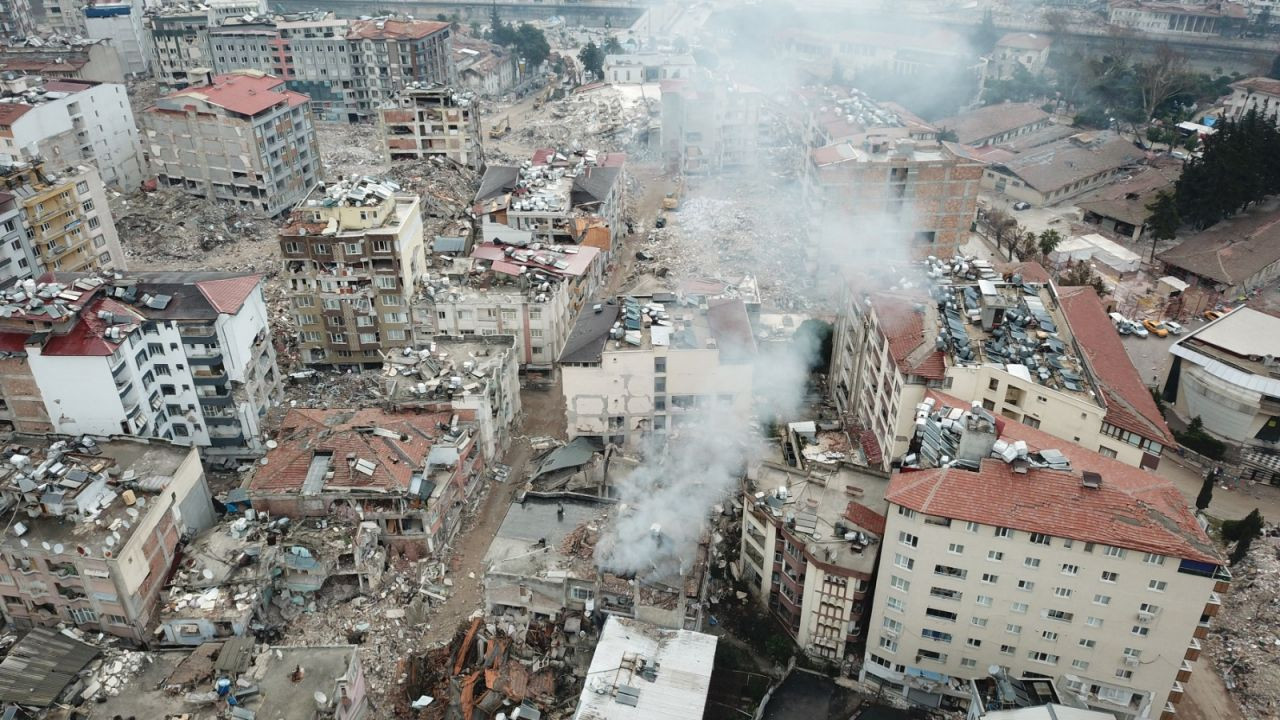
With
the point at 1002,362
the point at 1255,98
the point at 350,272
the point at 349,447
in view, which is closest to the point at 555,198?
the point at 350,272

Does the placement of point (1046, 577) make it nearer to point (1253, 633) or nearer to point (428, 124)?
point (1253, 633)

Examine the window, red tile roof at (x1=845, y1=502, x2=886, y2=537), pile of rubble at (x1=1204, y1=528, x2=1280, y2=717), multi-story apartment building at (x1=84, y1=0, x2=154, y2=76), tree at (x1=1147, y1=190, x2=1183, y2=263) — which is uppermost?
multi-story apartment building at (x1=84, y1=0, x2=154, y2=76)

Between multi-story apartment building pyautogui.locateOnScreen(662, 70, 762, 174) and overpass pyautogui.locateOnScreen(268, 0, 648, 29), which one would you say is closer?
multi-story apartment building pyautogui.locateOnScreen(662, 70, 762, 174)

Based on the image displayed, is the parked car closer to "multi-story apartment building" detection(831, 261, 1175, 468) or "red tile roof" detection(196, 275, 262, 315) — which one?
"multi-story apartment building" detection(831, 261, 1175, 468)

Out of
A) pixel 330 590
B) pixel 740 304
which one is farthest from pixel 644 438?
pixel 330 590

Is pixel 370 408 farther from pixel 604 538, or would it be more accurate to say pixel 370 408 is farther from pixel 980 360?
pixel 980 360

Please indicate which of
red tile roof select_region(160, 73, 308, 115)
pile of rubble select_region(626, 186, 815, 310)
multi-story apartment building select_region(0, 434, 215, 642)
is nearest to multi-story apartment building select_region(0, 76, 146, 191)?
red tile roof select_region(160, 73, 308, 115)
